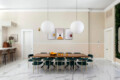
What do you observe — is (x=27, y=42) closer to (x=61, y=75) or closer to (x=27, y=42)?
(x=27, y=42)

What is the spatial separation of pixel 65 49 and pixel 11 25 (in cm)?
441

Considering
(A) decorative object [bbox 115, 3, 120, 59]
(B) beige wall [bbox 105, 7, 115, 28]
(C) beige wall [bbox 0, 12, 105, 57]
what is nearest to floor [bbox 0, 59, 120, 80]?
(A) decorative object [bbox 115, 3, 120, 59]

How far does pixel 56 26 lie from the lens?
712cm

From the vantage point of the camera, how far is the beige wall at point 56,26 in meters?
7.09

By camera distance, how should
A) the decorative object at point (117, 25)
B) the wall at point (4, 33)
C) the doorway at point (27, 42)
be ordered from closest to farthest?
the decorative object at point (117, 25) < the wall at point (4, 33) < the doorway at point (27, 42)

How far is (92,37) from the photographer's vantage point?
23.5 feet

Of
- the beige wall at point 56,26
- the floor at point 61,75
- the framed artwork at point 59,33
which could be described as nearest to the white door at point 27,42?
the beige wall at point 56,26

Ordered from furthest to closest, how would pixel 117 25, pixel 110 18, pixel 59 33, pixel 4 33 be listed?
pixel 59 33 < pixel 4 33 < pixel 110 18 < pixel 117 25

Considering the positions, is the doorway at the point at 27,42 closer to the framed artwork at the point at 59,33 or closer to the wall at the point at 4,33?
the wall at the point at 4,33

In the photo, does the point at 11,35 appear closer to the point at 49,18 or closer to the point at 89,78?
the point at 49,18

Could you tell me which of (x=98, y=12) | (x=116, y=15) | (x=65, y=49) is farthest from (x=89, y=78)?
(x=98, y=12)

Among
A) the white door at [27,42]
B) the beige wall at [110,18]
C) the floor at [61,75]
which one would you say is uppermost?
the beige wall at [110,18]

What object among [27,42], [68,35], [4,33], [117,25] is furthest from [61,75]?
[4,33]

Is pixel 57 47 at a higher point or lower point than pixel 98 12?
lower
